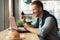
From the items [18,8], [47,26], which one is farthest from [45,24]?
[18,8]

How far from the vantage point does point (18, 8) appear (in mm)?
3148

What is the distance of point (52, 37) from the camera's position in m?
1.60

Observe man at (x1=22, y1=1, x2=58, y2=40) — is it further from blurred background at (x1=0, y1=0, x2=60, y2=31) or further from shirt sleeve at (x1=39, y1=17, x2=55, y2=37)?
blurred background at (x1=0, y1=0, x2=60, y2=31)

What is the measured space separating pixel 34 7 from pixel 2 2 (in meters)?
1.84

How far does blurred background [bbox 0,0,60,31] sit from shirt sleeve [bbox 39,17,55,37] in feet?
4.95

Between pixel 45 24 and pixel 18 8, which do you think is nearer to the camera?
pixel 45 24

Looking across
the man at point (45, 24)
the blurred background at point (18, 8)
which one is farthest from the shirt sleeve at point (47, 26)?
the blurred background at point (18, 8)

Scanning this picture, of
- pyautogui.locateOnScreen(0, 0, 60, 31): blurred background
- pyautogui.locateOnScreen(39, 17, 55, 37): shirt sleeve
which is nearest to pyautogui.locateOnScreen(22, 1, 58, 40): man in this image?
pyautogui.locateOnScreen(39, 17, 55, 37): shirt sleeve

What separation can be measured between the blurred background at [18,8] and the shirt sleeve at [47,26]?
1.51 metres

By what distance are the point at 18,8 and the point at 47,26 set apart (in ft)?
5.61

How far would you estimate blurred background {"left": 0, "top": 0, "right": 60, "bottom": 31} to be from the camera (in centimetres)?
302

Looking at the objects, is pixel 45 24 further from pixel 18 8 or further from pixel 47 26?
pixel 18 8

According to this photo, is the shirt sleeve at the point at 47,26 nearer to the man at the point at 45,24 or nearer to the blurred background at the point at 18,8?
the man at the point at 45,24

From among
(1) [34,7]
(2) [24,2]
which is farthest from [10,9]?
(1) [34,7]
